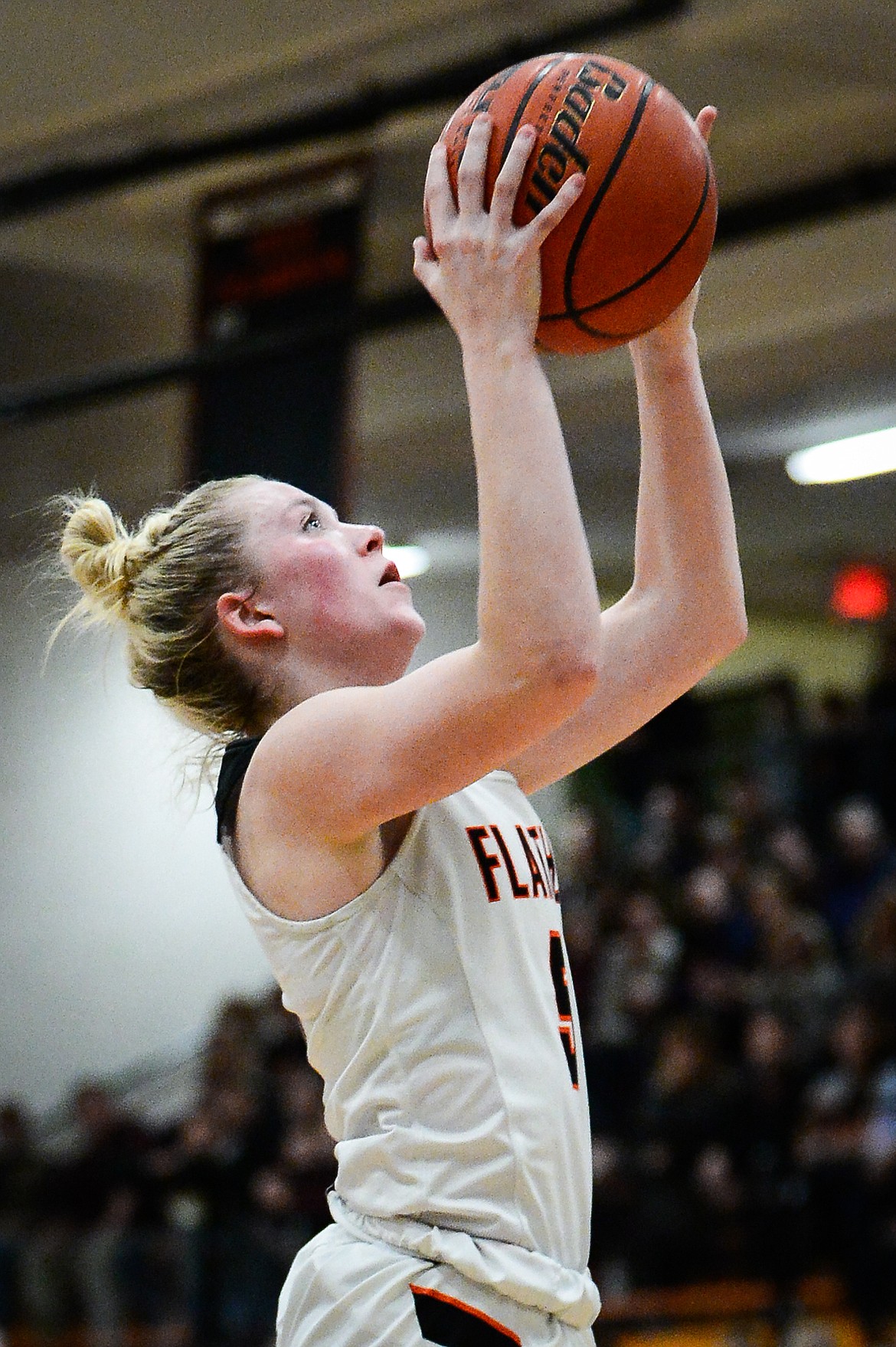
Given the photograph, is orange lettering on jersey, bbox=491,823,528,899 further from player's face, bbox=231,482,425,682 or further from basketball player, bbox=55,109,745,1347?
player's face, bbox=231,482,425,682

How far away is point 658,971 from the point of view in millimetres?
7957

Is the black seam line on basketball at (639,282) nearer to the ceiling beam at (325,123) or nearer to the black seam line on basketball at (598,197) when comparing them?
the black seam line on basketball at (598,197)

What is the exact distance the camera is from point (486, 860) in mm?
1864

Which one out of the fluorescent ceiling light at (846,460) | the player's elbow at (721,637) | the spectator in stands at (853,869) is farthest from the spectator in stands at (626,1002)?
the player's elbow at (721,637)

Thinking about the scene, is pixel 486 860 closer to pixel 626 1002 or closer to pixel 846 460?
pixel 626 1002

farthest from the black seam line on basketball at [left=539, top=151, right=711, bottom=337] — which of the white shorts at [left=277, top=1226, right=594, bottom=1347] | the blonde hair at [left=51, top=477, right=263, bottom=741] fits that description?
the white shorts at [left=277, top=1226, right=594, bottom=1347]

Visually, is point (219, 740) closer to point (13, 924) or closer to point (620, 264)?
point (620, 264)

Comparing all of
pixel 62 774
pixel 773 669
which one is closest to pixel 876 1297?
pixel 62 774

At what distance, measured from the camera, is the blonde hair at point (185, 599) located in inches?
78.3

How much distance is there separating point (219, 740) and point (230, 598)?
228 millimetres

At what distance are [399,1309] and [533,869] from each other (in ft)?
1.55

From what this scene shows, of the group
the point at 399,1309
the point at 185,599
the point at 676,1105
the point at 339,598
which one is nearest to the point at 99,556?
the point at 185,599

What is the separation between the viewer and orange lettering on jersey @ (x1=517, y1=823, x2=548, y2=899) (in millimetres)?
1898

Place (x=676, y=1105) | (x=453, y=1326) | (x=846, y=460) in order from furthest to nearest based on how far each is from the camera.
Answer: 1. (x=846, y=460)
2. (x=676, y=1105)
3. (x=453, y=1326)
